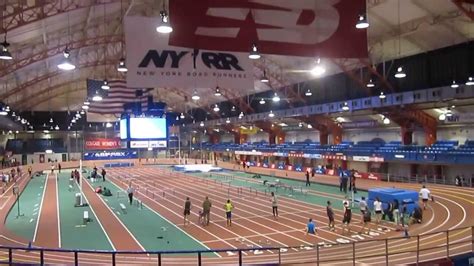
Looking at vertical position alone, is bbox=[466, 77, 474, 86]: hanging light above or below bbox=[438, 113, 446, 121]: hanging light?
above

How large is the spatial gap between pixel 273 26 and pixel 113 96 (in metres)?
29.1

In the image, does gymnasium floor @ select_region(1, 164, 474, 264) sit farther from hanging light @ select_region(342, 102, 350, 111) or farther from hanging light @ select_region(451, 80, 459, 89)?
hanging light @ select_region(342, 102, 350, 111)

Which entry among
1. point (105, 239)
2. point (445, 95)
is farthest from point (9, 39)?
point (445, 95)

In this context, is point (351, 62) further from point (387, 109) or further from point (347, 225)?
point (347, 225)

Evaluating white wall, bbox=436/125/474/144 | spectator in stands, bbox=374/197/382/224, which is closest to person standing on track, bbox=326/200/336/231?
spectator in stands, bbox=374/197/382/224

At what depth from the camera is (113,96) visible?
36.6 m

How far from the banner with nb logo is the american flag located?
25985 millimetres

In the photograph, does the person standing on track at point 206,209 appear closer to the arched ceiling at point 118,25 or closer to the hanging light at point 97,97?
the arched ceiling at point 118,25

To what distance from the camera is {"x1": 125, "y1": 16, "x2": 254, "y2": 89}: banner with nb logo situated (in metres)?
10.6

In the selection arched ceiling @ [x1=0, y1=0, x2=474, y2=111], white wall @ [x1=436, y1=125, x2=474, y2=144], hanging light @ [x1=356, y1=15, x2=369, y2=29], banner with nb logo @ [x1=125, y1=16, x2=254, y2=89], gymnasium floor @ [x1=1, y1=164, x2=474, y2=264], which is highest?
→ arched ceiling @ [x1=0, y1=0, x2=474, y2=111]

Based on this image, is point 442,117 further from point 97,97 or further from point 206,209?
point 97,97

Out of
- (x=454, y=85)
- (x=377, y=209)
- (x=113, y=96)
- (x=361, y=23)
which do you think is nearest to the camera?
(x=361, y=23)

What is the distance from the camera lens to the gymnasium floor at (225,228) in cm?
1672

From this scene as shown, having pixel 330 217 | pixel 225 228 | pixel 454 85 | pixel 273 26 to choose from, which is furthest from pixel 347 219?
pixel 454 85
